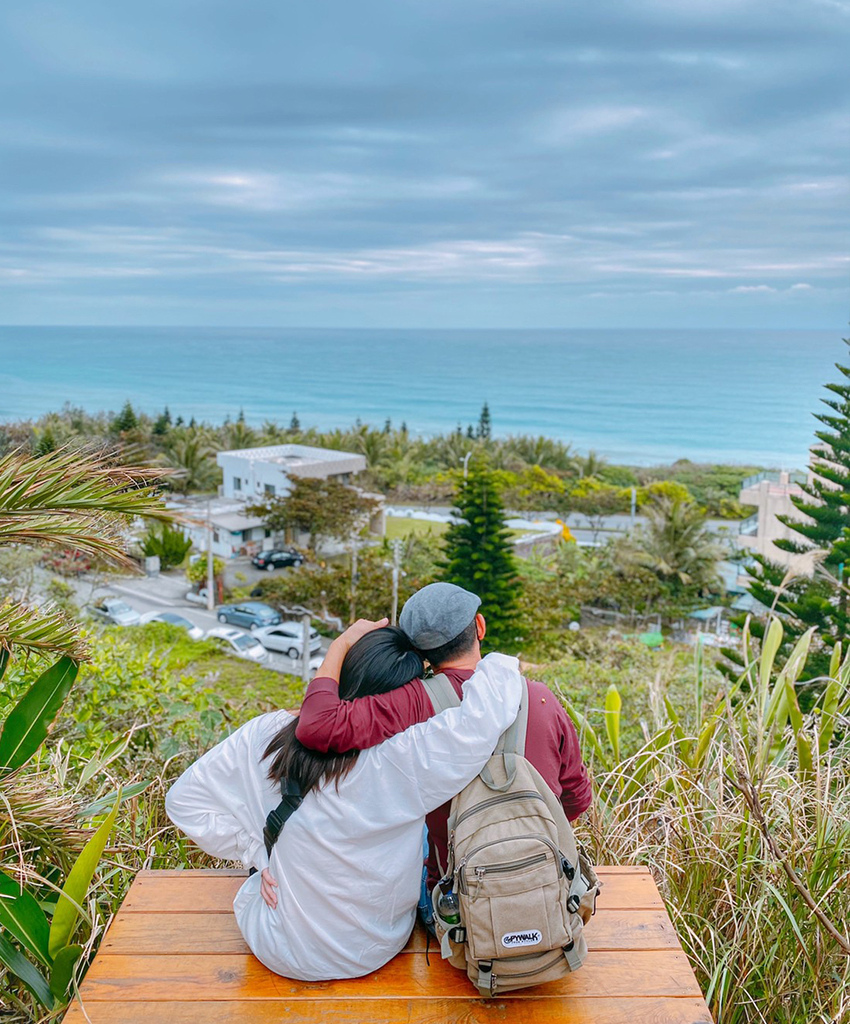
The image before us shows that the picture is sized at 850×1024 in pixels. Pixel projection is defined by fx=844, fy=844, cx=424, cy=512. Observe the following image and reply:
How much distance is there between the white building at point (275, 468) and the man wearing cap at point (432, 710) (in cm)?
2404

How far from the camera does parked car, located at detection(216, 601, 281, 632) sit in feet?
66.1

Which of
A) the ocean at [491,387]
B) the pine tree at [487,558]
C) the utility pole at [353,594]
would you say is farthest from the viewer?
the ocean at [491,387]

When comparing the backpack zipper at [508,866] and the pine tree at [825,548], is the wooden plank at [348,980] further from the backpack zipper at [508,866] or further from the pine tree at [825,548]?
the pine tree at [825,548]

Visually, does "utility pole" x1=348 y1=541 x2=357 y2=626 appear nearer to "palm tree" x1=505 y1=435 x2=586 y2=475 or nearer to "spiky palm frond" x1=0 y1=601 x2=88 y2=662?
"spiky palm frond" x1=0 y1=601 x2=88 y2=662

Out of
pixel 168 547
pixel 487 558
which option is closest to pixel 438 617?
pixel 487 558

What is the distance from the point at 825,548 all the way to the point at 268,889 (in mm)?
7437

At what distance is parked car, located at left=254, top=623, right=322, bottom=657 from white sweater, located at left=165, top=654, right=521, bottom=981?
16454 mm

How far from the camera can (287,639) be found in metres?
18.2

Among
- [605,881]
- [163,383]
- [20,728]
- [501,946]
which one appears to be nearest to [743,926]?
[605,881]

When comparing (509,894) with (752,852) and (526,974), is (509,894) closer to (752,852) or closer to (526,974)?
(526,974)

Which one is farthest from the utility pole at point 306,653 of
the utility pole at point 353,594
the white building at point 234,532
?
the white building at point 234,532

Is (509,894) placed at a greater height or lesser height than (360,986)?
greater

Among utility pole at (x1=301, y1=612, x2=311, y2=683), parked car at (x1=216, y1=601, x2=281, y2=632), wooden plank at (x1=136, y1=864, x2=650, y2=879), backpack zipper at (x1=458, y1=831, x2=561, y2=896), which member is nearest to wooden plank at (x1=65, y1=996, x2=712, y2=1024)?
backpack zipper at (x1=458, y1=831, x2=561, y2=896)

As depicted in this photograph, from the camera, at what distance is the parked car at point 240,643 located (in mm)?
17734
